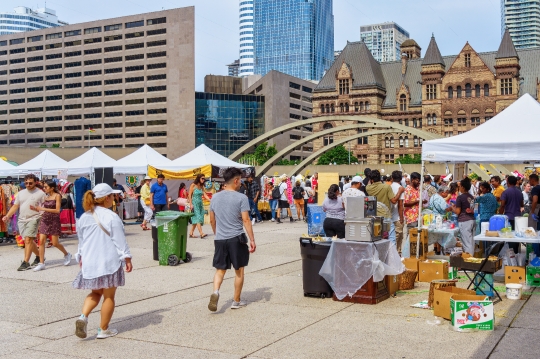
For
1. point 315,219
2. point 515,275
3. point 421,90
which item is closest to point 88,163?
point 315,219

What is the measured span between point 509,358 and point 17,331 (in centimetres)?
534

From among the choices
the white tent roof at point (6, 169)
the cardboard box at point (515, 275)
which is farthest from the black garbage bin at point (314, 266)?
the white tent roof at point (6, 169)

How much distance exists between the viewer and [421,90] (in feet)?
354

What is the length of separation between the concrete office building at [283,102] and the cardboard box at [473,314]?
12213 cm

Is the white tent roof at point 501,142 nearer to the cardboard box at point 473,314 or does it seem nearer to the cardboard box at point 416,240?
the cardboard box at point 416,240

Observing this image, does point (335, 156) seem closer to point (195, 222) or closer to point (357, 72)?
point (357, 72)

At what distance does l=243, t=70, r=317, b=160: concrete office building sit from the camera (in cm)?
12912

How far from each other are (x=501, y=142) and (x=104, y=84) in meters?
124

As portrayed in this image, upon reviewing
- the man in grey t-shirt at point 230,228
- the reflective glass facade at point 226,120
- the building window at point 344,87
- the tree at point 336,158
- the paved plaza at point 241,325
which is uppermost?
the building window at point 344,87

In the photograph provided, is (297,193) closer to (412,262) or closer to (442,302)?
(412,262)

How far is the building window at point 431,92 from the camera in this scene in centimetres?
10244

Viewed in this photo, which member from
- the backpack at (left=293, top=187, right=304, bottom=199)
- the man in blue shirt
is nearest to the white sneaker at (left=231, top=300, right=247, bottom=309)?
the man in blue shirt

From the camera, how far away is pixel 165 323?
285 inches

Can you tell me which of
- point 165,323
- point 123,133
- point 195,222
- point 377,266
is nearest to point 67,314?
point 165,323
